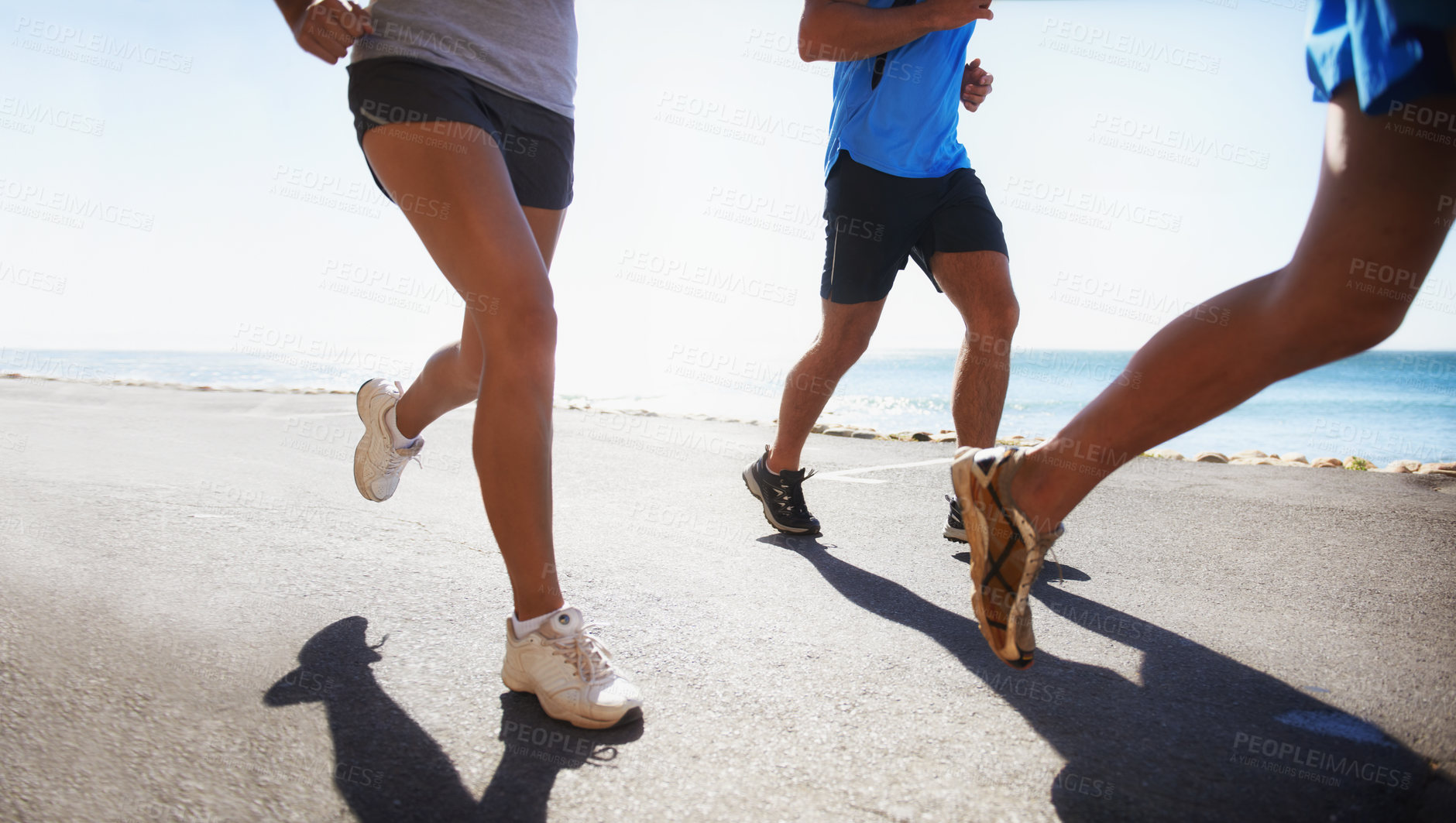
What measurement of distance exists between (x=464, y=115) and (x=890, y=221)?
164 centimetres

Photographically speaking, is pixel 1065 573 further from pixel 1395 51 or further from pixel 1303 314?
pixel 1395 51

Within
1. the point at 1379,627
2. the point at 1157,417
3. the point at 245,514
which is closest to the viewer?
the point at 1157,417

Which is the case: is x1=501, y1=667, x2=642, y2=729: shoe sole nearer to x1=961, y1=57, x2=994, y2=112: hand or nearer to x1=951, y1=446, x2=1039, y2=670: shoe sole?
x1=951, y1=446, x2=1039, y2=670: shoe sole

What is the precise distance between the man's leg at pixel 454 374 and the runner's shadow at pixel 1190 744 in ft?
4.56

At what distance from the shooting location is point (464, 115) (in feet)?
5.29

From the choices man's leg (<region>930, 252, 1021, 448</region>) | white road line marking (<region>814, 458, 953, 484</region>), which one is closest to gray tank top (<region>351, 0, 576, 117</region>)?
man's leg (<region>930, 252, 1021, 448</region>)

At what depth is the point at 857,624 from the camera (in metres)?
2.02

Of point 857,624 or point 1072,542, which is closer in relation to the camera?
point 857,624

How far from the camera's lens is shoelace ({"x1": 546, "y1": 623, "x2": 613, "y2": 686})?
1500 millimetres

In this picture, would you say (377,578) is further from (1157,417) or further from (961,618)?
(1157,417)

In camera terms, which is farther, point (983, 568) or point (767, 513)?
point (767, 513)

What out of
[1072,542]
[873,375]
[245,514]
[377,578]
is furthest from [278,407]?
[873,375]

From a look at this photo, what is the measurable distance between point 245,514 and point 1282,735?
125 inches

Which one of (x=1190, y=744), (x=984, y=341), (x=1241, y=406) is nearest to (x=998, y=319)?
(x=984, y=341)
